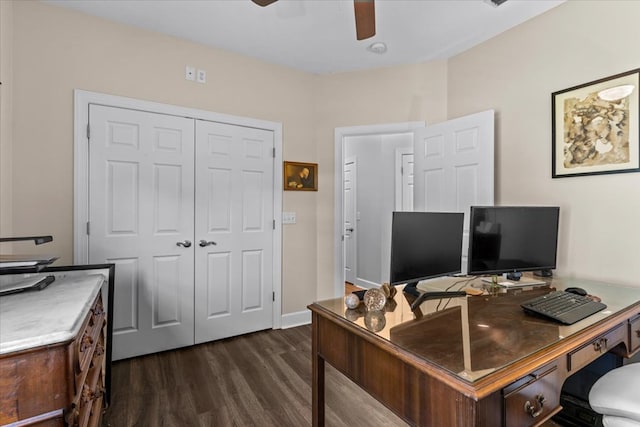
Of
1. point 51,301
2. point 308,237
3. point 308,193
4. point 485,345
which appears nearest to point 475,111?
point 308,193

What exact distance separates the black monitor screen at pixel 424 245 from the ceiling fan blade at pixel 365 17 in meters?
1.09

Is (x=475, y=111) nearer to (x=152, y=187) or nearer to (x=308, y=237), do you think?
(x=308, y=237)

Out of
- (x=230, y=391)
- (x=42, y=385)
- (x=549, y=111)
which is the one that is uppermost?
(x=549, y=111)

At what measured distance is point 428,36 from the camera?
9.09 feet

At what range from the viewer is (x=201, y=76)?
2887 millimetres

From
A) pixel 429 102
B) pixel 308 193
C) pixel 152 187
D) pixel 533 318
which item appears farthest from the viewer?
pixel 308 193

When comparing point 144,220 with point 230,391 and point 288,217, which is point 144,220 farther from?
point 230,391

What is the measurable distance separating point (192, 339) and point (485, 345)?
8.29 feet

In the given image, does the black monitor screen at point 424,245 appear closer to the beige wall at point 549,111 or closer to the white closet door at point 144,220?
the beige wall at point 549,111

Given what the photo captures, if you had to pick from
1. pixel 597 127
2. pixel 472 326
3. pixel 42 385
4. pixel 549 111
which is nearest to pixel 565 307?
pixel 472 326

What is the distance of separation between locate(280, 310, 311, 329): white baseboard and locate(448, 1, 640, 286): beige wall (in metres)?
2.20

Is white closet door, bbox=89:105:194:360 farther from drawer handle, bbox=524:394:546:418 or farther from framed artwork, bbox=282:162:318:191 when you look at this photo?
drawer handle, bbox=524:394:546:418

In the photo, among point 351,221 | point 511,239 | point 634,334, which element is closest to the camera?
point 634,334

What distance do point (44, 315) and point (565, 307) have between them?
1996 mm
